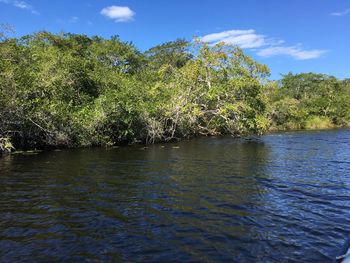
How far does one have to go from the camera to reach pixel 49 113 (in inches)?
984

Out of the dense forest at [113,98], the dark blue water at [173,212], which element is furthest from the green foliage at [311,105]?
the dark blue water at [173,212]

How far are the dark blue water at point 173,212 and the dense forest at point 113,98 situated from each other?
269 inches

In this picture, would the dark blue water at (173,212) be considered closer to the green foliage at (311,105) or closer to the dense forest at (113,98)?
the dense forest at (113,98)

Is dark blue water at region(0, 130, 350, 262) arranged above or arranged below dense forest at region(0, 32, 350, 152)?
below

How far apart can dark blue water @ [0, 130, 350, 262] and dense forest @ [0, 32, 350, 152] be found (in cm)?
→ 684

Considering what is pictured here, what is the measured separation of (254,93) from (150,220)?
27674mm

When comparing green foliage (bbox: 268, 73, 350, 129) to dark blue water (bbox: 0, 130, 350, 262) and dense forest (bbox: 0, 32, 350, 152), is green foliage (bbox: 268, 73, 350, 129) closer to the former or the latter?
dense forest (bbox: 0, 32, 350, 152)

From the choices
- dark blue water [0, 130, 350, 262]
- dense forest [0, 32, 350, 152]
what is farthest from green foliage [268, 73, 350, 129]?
dark blue water [0, 130, 350, 262]

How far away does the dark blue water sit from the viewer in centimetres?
766

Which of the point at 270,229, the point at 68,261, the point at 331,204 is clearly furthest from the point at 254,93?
the point at 68,261

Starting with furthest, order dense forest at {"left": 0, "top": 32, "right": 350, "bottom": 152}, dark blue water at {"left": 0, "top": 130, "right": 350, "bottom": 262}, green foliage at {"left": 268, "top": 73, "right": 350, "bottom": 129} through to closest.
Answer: green foliage at {"left": 268, "top": 73, "right": 350, "bottom": 129} < dense forest at {"left": 0, "top": 32, "right": 350, "bottom": 152} < dark blue water at {"left": 0, "top": 130, "right": 350, "bottom": 262}

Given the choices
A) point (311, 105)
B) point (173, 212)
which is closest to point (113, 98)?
point (173, 212)

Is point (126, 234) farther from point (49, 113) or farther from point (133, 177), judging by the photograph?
point (49, 113)

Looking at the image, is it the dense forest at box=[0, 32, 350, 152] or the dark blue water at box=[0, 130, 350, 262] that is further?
the dense forest at box=[0, 32, 350, 152]
